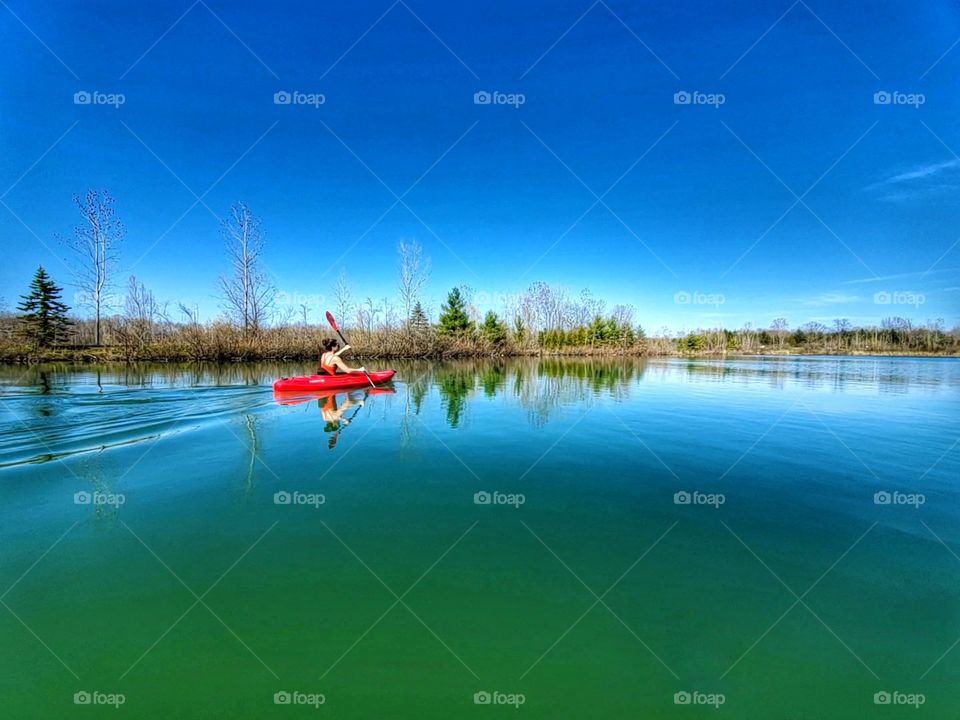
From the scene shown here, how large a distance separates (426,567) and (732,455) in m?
6.00

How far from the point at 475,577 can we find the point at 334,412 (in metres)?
8.38

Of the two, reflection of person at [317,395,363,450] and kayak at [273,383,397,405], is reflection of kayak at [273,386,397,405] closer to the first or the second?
kayak at [273,383,397,405]

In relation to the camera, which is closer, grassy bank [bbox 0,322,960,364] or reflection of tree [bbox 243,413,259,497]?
reflection of tree [bbox 243,413,259,497]

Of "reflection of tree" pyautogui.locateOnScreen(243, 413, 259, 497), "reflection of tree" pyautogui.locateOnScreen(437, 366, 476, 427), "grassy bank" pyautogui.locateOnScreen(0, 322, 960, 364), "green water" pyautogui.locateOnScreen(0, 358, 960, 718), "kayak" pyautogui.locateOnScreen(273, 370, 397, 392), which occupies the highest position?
"grassy bank" pyautogui.locateOnScreen(0, 322, 960, 364)

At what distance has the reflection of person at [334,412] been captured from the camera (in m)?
8.97

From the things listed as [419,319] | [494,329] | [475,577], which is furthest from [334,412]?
[494,329]

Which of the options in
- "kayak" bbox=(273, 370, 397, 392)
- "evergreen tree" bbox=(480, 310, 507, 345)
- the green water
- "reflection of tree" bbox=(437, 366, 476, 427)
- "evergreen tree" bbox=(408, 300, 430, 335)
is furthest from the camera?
"evergreen tree" bbox=(480, 310, 507, 345)

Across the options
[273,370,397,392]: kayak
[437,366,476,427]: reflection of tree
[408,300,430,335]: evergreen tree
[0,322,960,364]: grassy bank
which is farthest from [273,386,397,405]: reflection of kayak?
[408,300,430,335]: evergreen tree

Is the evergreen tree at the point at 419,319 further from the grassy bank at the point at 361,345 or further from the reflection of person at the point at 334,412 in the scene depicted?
the reflection of person at the point at 334,412

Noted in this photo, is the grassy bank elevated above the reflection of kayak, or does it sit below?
above

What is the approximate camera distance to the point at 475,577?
3.70m

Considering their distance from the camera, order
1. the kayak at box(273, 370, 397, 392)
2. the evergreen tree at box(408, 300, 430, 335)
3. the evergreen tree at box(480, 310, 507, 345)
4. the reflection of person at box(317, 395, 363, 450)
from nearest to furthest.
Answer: the reflection of person at box(317, 395, 363, 450)
the kayak at box(273, 370, 397, 392)
the evergreen tree at box(408, 300, 430, 335)
the evergreen tree at box(480, 310, 507, 345)

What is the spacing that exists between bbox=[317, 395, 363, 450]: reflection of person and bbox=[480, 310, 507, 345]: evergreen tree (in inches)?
1284

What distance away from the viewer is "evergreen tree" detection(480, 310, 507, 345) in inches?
1805
